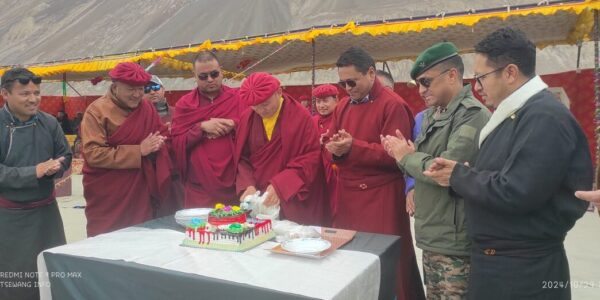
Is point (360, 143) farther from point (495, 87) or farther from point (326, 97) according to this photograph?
point (326, 97)

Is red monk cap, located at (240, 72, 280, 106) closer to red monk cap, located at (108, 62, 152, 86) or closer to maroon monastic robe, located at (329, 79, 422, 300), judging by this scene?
maroon monastic robe, located at (329, 79, 422, 300)

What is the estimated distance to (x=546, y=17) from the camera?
5.46 meters

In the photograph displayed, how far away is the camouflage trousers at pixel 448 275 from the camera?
206 cm

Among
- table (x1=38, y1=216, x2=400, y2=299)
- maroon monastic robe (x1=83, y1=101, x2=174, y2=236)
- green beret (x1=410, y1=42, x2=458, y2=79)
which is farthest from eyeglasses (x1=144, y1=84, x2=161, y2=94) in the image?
green beret (x1=410, y1=42, x2=458, y2=79)

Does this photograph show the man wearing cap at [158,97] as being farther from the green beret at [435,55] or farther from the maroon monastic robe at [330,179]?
the green beret at [435,55]

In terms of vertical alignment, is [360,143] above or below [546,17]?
below

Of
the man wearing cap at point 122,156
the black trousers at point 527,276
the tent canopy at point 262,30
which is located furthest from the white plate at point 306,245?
the tent canopy at point 262,30

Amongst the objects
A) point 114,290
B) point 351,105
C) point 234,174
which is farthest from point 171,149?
point 114,290

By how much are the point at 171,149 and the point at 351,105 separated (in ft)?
4.28

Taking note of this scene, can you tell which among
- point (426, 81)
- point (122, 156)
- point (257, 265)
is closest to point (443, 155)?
point (426, 81)

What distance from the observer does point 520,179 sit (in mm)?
1613

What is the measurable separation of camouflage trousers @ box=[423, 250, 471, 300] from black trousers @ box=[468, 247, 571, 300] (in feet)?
0.70

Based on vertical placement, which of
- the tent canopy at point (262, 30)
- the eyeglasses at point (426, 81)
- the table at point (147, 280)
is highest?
the tent canopy at point (262, 30)

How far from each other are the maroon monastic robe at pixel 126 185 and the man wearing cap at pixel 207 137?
19cm
